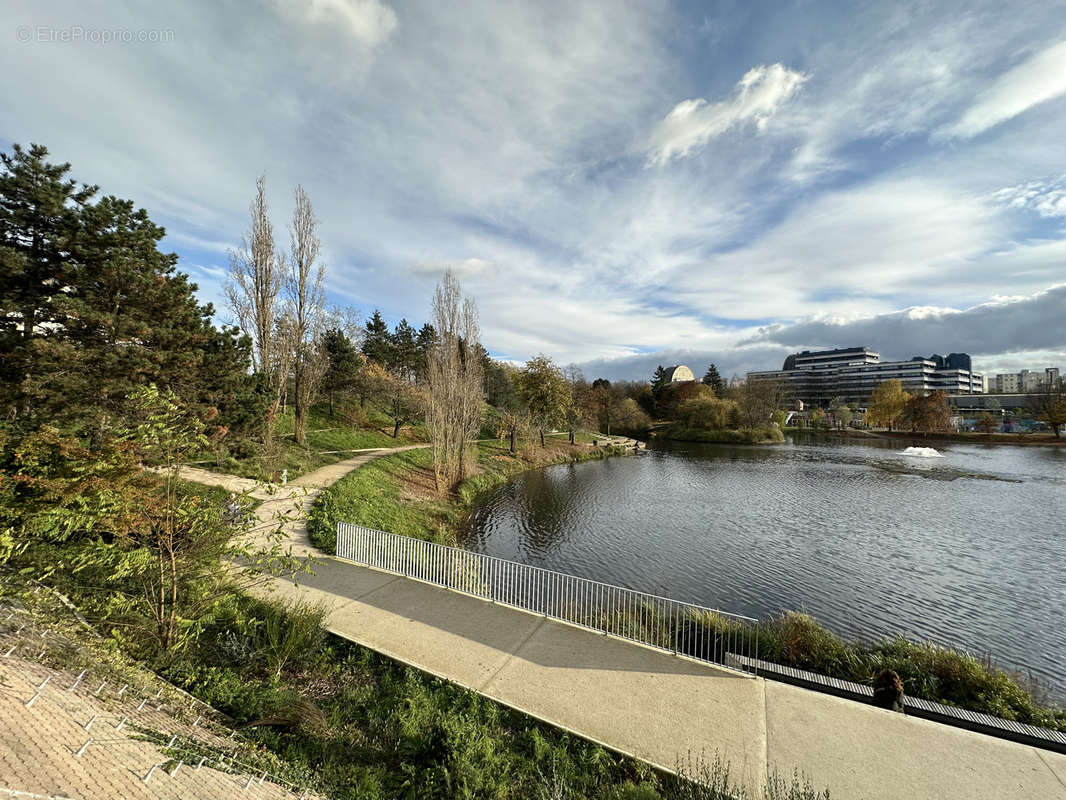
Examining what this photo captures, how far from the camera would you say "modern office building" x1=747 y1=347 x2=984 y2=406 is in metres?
110

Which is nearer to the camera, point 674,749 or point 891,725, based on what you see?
point 674,749

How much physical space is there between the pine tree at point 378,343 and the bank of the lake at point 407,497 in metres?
17.6

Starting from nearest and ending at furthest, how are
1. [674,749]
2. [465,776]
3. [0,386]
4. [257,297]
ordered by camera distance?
[465,776]
[674,749]
[0,386]
[257,297]

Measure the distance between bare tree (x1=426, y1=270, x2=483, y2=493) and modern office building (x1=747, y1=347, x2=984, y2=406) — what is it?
9929 cm

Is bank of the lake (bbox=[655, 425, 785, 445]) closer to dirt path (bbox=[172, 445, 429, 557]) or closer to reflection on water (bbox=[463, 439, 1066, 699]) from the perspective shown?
reflection on water (bbox=[463, 439, 1066, 699])

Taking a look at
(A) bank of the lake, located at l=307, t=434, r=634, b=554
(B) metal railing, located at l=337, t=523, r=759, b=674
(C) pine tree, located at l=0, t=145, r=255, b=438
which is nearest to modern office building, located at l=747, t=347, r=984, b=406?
(A) bank of the lake, located at l=307, t=434, r=634, b=554

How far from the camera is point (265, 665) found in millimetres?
6492

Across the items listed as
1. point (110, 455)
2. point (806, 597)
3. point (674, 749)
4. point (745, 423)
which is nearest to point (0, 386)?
point (110, 455)

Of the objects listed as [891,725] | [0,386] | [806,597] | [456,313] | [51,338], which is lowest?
[806,597]

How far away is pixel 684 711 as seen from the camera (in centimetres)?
585

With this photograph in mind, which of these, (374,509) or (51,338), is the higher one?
(51,338)

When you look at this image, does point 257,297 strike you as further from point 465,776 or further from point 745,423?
point 745,423

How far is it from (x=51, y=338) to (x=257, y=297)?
8930 mm

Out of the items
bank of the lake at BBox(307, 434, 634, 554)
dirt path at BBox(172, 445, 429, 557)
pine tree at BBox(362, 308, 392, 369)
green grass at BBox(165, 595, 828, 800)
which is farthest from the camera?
pine tree at BBox(362, 308, 392, 369)
